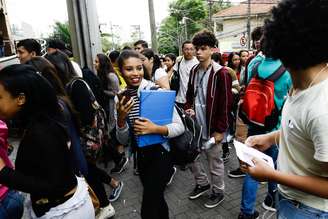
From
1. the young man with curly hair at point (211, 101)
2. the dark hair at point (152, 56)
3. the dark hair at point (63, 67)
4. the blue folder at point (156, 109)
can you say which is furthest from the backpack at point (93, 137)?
the dark hair at point (152, 56)

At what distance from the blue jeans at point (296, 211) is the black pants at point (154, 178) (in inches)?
47.2

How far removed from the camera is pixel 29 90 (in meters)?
1.68

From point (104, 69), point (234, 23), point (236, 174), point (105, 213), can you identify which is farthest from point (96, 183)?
point (234, 23)

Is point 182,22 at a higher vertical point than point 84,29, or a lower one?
higher

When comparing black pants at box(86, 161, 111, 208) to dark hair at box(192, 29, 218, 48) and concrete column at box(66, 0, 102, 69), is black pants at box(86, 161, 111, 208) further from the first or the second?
concrete column at box(66, 0, 102, 69)

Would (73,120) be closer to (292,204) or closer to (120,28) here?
(292,204)

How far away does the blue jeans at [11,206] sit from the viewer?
192 centimetres

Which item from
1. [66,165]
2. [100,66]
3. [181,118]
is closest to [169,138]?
[181,118]

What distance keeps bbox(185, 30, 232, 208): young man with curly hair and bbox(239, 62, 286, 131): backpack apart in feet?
1.01

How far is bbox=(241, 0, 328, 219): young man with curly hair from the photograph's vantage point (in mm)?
1127

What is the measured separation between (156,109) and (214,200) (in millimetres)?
1700

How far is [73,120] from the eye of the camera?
2.49 metres

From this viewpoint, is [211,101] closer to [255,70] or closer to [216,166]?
[255,70]

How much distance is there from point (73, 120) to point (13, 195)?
2.39 feet
